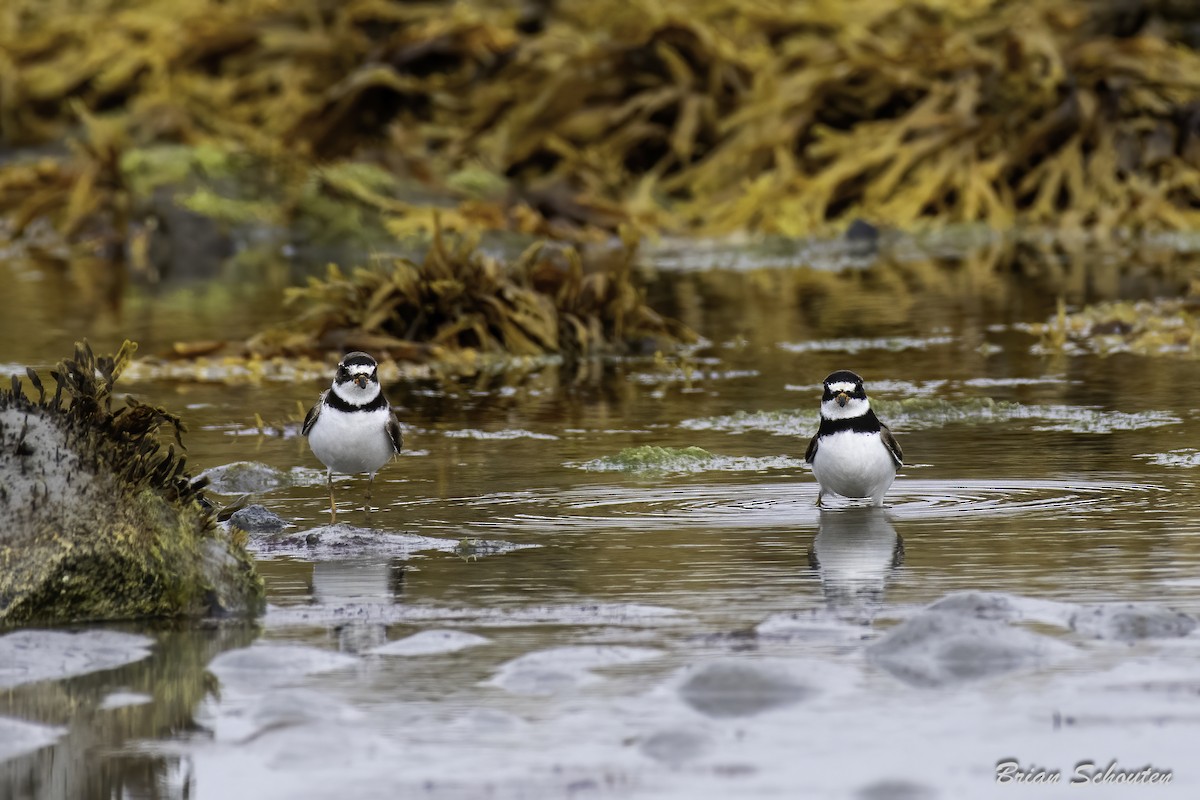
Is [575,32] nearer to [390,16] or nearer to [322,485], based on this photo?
A: [390,16]

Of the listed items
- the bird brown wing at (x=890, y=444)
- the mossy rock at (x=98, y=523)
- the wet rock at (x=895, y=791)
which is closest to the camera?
the wet rock at (x=895, y=791)

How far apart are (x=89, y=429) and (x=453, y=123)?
18.3 metres

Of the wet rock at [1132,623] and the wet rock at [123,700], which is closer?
the wet rock at [123,700]

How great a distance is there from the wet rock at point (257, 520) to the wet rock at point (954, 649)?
2462 mm

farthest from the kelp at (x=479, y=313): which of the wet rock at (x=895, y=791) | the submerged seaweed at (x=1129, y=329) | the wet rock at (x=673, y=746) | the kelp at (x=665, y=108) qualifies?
the wet rock at (x=895, y=791)

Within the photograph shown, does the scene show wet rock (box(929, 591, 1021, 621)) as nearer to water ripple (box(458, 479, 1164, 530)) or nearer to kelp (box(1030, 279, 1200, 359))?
water ripple (box(458, 479, 1164, 530))

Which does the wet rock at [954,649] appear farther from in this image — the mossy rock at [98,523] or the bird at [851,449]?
the bird at [851,449]

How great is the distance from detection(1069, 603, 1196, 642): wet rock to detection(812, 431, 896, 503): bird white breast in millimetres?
1756

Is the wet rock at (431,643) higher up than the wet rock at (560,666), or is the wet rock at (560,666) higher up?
the wet rock at (431,643)

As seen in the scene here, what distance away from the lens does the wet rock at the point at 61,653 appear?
482 centimetres

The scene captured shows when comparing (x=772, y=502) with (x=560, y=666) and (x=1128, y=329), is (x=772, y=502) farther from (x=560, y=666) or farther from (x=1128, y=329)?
(x=1128, y=329)

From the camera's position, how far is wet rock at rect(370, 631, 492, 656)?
5.01 m

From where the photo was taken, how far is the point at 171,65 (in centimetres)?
2569

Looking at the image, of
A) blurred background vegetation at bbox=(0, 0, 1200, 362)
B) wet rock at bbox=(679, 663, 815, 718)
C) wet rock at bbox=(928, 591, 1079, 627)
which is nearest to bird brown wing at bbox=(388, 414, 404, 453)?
wet rock at bbox=(928, 591, 1079, 627)
